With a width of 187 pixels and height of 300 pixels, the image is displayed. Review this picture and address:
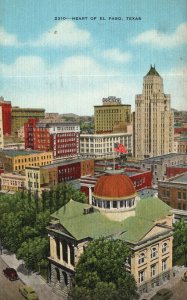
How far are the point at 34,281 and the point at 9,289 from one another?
2520 mm

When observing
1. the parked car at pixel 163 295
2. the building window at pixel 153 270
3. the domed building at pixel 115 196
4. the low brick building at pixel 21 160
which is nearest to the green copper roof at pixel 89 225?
the domed building at pixel 115 196

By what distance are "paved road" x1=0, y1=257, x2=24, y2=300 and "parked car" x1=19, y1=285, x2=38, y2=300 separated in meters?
0.39

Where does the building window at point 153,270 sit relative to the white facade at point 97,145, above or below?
below

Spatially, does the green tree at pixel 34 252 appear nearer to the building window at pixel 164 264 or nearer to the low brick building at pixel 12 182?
the building window at pixel 164 264

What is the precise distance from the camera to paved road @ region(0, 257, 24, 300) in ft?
99.9

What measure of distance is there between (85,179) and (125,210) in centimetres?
2288

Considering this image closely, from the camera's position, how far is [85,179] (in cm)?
5500

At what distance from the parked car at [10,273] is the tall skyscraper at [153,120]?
63992 mm

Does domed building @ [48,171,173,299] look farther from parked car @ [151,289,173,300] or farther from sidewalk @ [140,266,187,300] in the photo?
parked car @ [151,289,173,300]

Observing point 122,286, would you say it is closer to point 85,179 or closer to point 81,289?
point 81,289

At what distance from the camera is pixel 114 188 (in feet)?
106

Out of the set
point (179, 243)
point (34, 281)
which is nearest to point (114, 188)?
point (179, 243)

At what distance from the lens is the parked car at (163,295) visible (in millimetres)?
28938

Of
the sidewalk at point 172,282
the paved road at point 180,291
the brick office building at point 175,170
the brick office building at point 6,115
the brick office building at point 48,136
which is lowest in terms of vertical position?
the paved road at point 180,291
